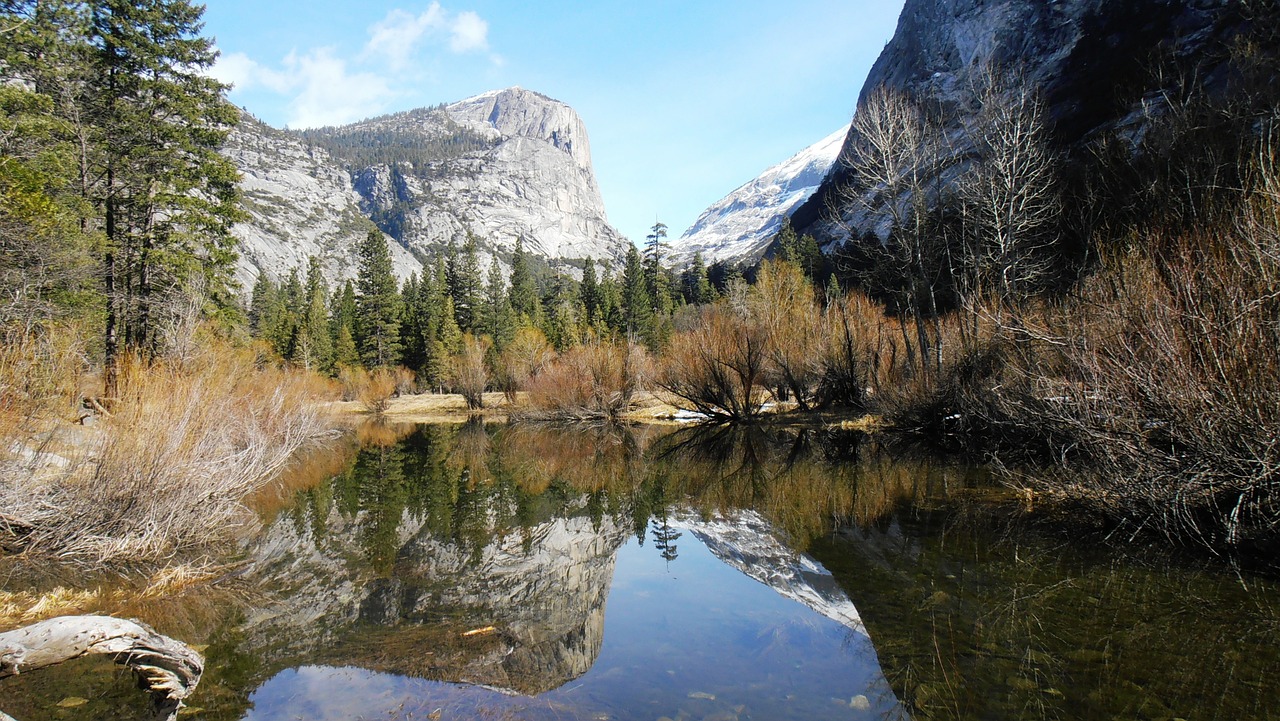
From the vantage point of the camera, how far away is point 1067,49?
178 ft

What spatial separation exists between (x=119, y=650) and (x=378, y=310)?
6031 cm

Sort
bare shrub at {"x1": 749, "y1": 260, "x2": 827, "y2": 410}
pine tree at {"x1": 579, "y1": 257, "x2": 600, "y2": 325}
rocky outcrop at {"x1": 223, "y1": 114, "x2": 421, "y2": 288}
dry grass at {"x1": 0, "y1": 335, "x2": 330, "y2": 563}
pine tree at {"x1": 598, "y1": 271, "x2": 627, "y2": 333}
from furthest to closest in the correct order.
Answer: rocky outcrop at {"x1": 223, "y1": 114, "x2": 421, "y2": 288}
pine tree at {"x1": 579, "y1": 257, "x2": 600, "y2": 325}
pine tree at {"x1": 598, "y1": 271, "x2": 627, "y2": 333}
bare shrub at {"x1": 749, "y1": 260, "x2": 827, "y2": 410}
dry grass at {"x1": 0, "y1": 335, "x2": 330, "y2": 563}

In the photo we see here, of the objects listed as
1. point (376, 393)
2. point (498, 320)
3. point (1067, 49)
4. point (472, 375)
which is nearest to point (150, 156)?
point (472, 375)

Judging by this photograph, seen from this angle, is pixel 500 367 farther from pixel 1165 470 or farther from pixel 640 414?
pixel 1165 470

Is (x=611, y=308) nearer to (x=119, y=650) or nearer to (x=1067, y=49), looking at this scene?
(x=1067, y=49)

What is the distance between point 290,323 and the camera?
6166 centimetres

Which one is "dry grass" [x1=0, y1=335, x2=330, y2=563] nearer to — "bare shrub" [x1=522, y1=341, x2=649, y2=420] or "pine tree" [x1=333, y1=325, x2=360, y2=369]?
"bare shrub" [x1=522, y1=341, x2=649, y2=420]

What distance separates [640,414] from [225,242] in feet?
64.6

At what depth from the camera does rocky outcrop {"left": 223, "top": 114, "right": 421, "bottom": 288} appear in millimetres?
133750

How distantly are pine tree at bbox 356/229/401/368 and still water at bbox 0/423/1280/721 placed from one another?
5179 centimetres

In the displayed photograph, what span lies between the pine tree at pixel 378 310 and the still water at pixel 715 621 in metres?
51.8

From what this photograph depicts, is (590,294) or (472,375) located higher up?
(590,294)

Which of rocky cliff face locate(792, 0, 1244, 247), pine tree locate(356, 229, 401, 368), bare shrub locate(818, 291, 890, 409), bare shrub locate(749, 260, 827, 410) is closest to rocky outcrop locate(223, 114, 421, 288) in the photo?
pine tree locate(356, 229, 401, 368)

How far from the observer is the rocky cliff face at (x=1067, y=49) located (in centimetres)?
3834
